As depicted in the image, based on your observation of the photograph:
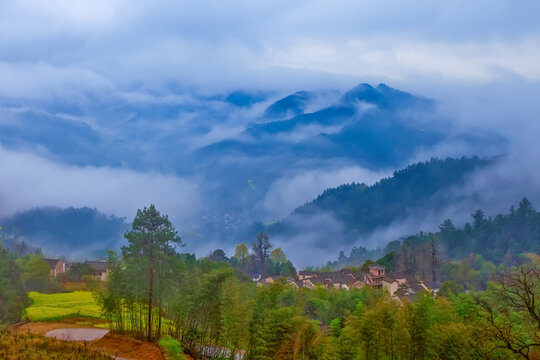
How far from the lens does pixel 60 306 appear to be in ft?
191

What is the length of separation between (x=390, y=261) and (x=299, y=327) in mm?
78696

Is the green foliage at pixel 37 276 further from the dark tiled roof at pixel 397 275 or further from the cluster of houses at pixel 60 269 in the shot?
the dark tiled roof at pixel 397 275

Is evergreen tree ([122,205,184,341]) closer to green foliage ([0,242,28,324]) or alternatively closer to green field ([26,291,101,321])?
green field ([26,291,101,321])

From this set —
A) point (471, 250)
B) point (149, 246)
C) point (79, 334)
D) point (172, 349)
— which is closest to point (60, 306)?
point (79, 334)

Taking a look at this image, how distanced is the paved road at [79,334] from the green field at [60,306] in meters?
2.02

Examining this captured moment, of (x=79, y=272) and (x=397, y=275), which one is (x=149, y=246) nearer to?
(x=79, y=272)

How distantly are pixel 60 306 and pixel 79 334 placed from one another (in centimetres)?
1585

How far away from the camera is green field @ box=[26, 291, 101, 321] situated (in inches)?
2062

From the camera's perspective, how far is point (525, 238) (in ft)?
463

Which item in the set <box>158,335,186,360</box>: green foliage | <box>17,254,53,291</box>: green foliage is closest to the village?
<box>17,254,53,291</box>: green foliage

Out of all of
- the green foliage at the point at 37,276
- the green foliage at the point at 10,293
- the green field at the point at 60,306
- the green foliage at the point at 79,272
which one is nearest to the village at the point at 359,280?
the green foliage at the point at 79,272

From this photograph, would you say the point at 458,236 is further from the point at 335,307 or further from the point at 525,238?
the point at 335,307

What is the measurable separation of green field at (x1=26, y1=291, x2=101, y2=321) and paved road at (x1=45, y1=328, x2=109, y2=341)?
6.62 ft

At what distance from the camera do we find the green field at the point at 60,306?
52.4 meters
